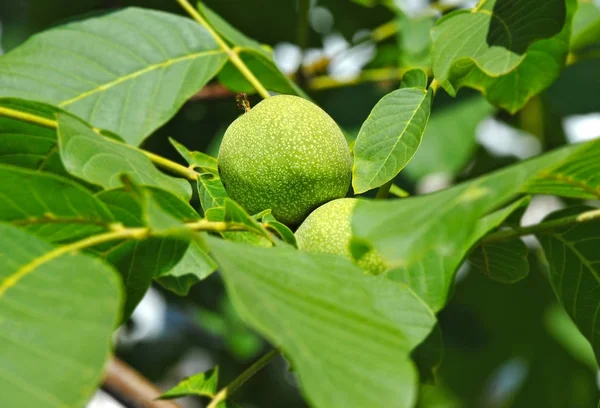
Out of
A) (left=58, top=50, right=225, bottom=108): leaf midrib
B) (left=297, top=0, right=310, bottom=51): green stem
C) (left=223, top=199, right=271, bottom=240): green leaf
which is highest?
(left=223, top=199, right=271, bottom=240): green leaf

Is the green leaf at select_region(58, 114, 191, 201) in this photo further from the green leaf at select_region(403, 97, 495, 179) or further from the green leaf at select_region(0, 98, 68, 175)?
the green leaf at select_region(403, 97, 495, 179)

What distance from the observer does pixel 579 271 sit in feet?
3.53

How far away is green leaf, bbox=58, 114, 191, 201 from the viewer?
0.92 meters

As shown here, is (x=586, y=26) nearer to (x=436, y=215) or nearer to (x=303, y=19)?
(x=303, y=19)

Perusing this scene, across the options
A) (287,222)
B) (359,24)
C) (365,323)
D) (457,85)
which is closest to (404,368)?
(365,323)

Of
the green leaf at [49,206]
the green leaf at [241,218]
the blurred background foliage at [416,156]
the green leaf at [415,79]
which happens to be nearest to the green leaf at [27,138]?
the green leaf at [49,206]

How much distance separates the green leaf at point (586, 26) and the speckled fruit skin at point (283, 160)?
108 centimetres

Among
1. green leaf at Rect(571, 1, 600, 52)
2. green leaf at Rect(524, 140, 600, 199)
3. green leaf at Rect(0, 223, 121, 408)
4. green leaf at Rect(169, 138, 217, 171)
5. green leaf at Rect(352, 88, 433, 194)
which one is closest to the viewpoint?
green leaf at Rect(0, 223, 121, 408)

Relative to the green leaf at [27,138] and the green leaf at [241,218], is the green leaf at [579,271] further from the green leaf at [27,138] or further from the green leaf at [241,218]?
the green leaf at [27,138]

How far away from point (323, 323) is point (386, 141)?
0.43m

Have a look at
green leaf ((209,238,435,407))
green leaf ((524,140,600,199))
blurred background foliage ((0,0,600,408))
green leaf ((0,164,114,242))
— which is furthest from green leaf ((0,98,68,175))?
blurred background foliage ((0,0,600,408))

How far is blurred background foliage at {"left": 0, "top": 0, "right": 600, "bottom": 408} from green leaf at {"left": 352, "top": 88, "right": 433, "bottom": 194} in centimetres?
91

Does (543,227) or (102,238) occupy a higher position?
(102,238)

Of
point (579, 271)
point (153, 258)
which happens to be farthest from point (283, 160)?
point (579, 271)
